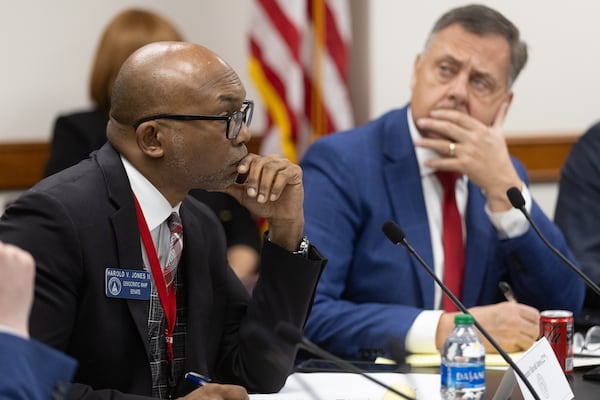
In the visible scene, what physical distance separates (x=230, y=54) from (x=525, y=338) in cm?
309

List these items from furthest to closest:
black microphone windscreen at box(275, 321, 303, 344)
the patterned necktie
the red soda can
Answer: the red soda can → the patterned necktie → black microphone windscreen at box(275, 321, 303, 344)

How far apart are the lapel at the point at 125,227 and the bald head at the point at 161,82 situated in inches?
4.4

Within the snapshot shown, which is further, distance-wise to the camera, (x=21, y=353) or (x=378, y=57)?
(x=378, y=57)

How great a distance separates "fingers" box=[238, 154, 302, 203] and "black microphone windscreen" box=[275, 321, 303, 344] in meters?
0.73

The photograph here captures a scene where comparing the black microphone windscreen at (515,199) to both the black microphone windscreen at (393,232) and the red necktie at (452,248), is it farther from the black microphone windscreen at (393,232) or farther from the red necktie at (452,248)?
the red necktie at (452,248)

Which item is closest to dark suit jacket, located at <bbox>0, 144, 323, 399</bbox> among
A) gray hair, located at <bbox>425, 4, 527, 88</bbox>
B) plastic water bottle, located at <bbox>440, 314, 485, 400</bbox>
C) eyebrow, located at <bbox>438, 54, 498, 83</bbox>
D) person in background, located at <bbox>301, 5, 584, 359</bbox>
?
plastic water bottle, located at <bbox>440, 314, 485, 400</bbox>

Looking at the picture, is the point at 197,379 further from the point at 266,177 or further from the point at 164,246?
the point at 266,177

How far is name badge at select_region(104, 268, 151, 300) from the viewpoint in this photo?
197cm

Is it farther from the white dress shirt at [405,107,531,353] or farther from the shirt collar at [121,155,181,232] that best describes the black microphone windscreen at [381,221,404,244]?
the white dress shirt at [405,107,531,353]

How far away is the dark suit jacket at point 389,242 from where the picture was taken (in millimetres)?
2846

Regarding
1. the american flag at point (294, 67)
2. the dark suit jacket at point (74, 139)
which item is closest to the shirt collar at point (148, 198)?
the dark suit jacket at point (74, 139)

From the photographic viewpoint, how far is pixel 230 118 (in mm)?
2129

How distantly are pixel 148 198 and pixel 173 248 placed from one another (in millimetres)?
131

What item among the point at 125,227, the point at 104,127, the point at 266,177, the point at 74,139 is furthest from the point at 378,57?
the point at 125,227
